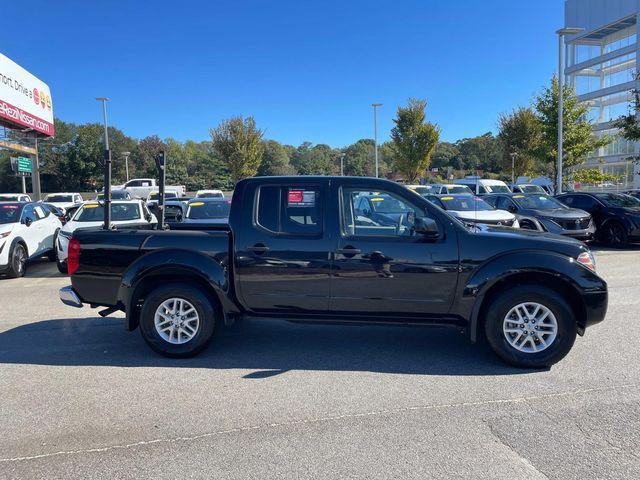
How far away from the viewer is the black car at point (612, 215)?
13609 millimetres

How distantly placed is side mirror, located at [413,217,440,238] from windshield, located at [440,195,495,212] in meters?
9.86

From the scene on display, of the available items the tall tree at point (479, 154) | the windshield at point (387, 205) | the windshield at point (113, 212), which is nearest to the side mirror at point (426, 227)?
the windshield at point (387, 205)

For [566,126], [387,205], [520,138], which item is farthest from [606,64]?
[387,205]

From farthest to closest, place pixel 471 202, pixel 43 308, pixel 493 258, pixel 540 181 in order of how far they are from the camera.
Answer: pixel 540 181 → pixel 471 202 → pixel 43 308 → pixel 493 258

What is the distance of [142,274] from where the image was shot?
16.6 ft

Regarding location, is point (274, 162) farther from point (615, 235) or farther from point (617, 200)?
point (615, 235)

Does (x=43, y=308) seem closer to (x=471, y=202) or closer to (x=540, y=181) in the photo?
(x=471, y=202)

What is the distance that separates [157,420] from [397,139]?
35.3 m

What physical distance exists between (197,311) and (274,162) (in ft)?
208

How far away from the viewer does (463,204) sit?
14.5 meters

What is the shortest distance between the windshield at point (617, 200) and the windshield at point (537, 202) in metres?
1.25

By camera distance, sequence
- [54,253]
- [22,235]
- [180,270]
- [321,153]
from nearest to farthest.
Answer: [180,270]
[22,235]
[54,253]
[321,153]

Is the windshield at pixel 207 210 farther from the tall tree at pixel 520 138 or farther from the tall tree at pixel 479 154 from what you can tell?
the tall tree at pixel 479 154

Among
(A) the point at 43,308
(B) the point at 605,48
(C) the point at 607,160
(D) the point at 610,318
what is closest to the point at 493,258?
(D) the point at 610,318
